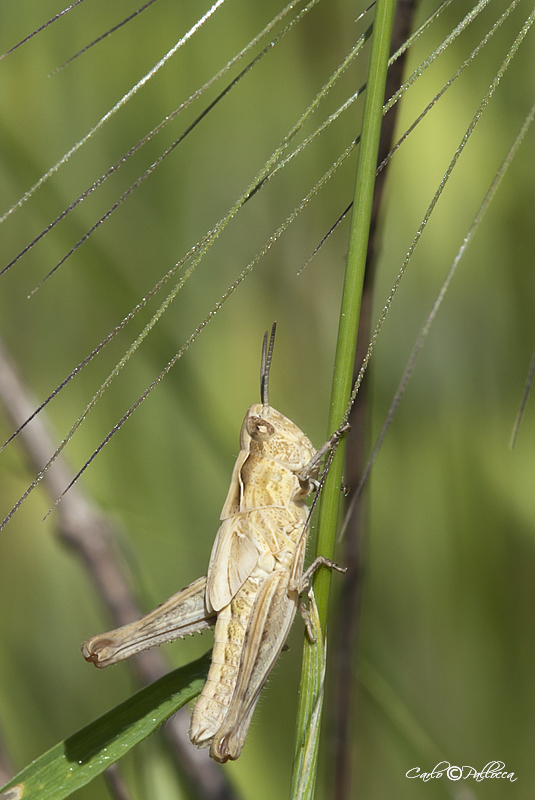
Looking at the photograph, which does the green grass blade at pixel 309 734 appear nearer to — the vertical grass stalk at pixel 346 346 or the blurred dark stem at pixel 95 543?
the vertical grass stalk at pixel 346 346

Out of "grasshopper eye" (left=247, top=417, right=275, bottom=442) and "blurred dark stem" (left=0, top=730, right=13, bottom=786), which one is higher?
"grasshopper eye" (left=247, top=417, right=275, bottom=442)

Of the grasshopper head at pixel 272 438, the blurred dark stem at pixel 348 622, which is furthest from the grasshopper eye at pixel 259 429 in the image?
the blurred dark stem at pixel 348 622

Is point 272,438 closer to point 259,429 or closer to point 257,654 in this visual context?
point 259,429

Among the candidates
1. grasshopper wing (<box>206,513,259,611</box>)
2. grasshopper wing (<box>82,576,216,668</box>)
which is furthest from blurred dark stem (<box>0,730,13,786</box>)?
grasshopper wing (<box>206,513,259,611</box>)

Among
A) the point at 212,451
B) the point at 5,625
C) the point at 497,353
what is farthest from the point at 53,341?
the point at 497,353

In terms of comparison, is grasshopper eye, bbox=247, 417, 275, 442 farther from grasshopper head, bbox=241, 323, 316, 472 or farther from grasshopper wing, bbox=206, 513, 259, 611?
grasshopper wing, bbox=206, 513, 259, 611

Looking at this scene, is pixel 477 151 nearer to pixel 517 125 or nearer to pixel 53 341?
pixel 517 125

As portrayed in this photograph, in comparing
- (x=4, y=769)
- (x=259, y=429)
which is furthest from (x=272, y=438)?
(x=4, y=769)
